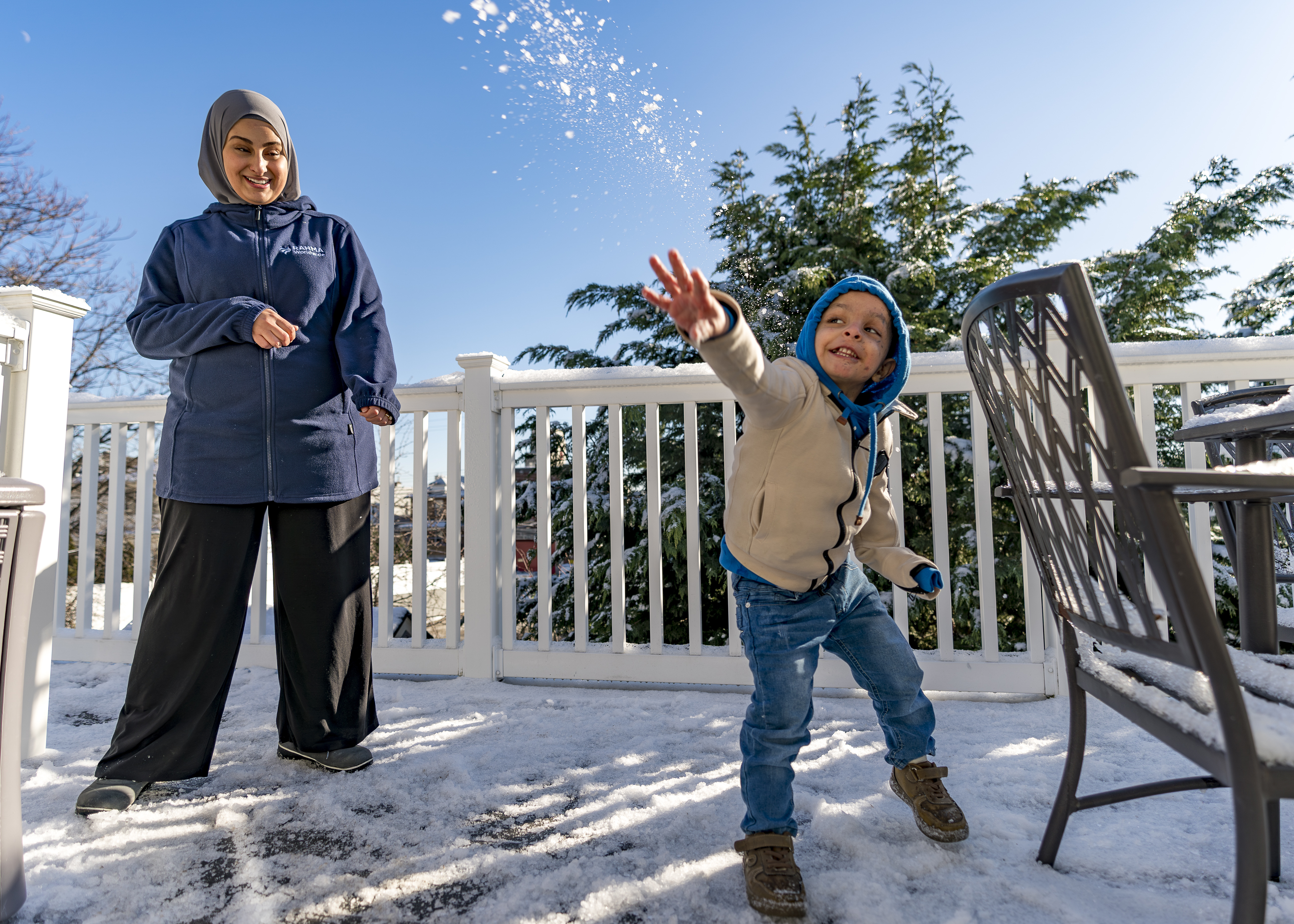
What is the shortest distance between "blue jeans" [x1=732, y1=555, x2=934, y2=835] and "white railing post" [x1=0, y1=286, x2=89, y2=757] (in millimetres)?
1951

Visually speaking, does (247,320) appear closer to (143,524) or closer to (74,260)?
(143,524)

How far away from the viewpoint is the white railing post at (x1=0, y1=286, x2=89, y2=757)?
1.90m

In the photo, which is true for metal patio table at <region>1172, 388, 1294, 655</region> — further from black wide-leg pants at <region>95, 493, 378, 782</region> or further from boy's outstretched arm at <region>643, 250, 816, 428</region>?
black wide-leg pants at <region>95, 493, 378, 782</region>

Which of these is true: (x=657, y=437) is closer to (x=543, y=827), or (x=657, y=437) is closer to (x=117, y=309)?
(x=543, y=827)

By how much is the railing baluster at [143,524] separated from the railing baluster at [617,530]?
1839 millimetres

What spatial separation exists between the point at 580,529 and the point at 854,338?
1.47 meters

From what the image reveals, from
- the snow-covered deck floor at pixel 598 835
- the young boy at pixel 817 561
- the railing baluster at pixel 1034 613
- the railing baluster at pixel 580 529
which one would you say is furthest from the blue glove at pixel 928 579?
the railing baluster at pixel 580 529

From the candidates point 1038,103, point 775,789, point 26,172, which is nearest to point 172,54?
point 26,172

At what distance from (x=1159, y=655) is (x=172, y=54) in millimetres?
13796

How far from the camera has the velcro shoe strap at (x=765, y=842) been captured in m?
1.22

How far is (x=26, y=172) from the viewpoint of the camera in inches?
380

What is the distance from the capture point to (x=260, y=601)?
289 cm

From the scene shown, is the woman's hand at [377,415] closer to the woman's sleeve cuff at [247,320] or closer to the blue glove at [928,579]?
the woman's sleeve cuff at [247,320]

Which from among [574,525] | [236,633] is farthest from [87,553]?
[574,525]
